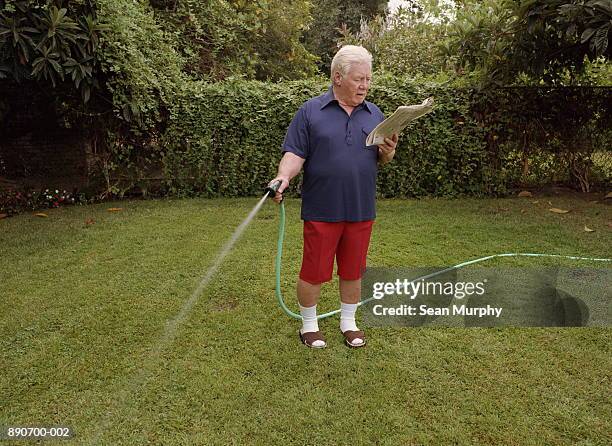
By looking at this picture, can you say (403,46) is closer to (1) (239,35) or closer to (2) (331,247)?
(1) (239,35)

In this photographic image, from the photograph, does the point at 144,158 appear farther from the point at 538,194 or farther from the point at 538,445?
the point at 538,445

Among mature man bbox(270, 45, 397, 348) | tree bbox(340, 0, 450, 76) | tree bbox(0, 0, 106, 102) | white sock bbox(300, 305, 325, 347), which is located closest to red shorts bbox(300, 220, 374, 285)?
mature man bbox(270, 45, 397, 348)

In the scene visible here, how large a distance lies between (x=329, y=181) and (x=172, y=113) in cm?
423

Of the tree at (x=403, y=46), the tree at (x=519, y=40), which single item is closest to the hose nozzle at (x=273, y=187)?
the tree at (x=519, y=40)

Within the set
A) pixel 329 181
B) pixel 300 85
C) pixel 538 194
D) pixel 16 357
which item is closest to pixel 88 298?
pixel 16 357

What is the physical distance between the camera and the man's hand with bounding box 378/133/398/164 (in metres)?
2.60

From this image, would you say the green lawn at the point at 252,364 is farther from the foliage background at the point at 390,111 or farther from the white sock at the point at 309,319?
the foliage background at the point at 390,111

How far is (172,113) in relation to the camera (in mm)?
6277

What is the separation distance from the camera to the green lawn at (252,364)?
7.31ft

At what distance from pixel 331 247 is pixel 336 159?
0.48 metres

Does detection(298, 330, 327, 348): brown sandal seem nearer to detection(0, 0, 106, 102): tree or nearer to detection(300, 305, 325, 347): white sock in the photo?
detection(300, 305, 325, 347): white sock

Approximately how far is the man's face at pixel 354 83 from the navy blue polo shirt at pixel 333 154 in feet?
0.22

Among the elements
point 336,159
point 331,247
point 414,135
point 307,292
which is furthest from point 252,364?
point 414,135

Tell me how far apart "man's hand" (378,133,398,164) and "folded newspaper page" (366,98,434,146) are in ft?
0.15
